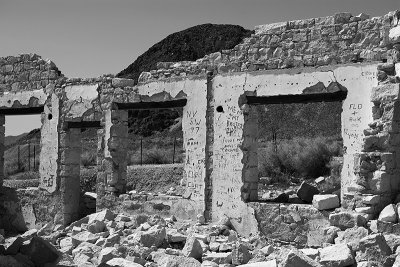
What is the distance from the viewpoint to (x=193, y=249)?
8.71m

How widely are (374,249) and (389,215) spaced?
3.12 feet

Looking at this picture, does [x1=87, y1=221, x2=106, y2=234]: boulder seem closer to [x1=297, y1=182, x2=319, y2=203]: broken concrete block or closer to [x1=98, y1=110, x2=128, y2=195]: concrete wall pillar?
[x1=98, y1=110, x2=128, y2=195]: concrete wall pillar

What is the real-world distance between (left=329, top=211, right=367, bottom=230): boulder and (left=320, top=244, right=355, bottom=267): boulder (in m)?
0.80

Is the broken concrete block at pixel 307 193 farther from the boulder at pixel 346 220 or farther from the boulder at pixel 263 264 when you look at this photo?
Result: the boulder at pixel 263 264

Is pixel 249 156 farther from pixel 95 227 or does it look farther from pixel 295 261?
pixel 295 261

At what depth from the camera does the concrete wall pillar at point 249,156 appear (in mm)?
10406

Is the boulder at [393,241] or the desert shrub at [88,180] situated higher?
the boulder at [393,241]

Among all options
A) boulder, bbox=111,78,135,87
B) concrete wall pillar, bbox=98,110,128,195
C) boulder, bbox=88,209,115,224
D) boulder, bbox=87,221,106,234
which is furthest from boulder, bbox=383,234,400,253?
boulder, bbox=111,78,135,87

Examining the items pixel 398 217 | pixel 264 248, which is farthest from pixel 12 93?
pixel 398 217

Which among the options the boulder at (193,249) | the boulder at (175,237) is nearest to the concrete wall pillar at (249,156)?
the boulder at (175,237)

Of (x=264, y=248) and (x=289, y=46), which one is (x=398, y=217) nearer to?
(x=264, y=248)

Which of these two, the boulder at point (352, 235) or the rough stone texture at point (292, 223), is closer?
the boulder at point (352, 235)

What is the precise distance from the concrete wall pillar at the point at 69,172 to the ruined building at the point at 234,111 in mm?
21

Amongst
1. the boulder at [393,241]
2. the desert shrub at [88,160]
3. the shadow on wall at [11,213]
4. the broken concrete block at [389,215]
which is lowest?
the shadow on wall at [11,213]
